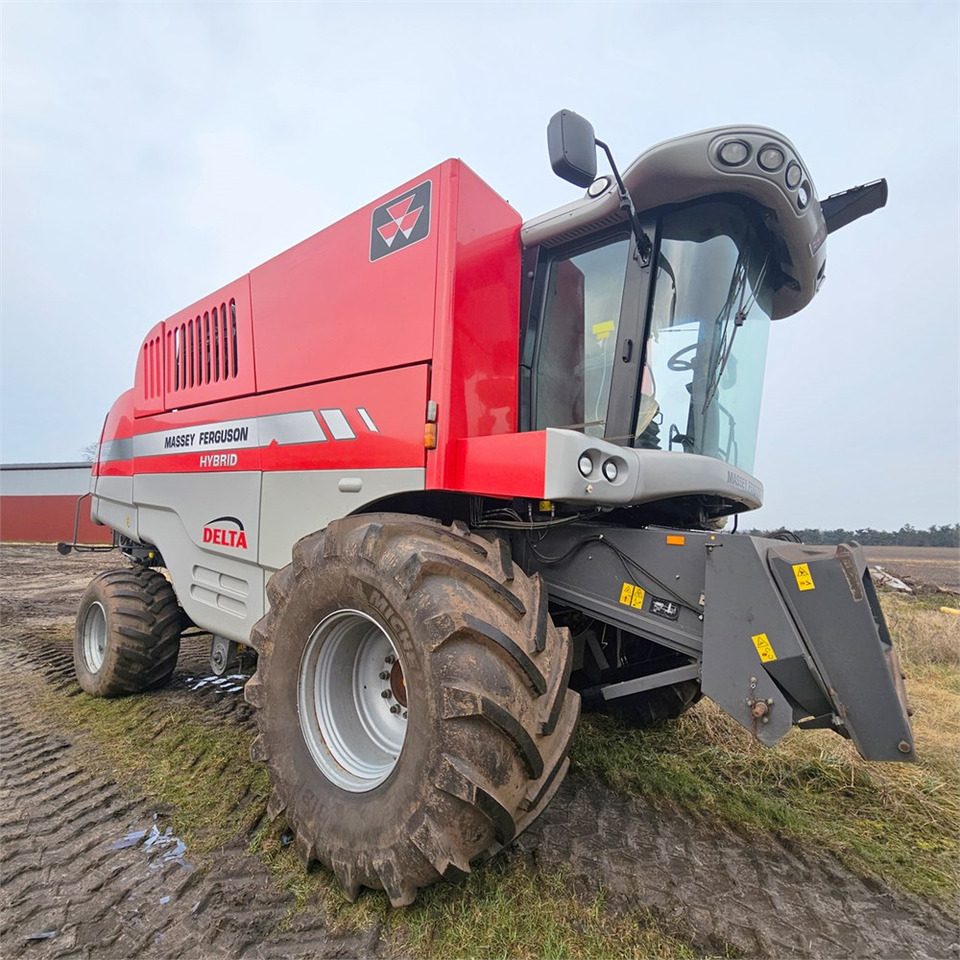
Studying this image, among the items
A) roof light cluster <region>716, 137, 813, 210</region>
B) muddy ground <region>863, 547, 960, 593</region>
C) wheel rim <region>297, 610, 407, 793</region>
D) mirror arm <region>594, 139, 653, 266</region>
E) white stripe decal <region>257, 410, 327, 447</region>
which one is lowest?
muddy ground <region>863, 547, 960, 593</region>

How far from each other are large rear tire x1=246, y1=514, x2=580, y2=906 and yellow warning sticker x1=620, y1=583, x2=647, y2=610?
0.36 meters

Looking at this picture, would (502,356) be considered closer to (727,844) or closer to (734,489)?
(734,489)

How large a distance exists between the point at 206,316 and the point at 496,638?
343cm

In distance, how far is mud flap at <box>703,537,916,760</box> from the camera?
1801mm

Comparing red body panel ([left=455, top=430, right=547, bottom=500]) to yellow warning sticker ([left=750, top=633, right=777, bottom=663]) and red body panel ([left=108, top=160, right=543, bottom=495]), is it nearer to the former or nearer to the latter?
red body panel ([left=108, top=160, right=543, bottom=495])

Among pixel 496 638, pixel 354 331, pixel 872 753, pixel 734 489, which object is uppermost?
pixel 354 331

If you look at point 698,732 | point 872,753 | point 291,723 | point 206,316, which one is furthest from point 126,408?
point 872,753

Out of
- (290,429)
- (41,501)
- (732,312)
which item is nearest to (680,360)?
(732,312)

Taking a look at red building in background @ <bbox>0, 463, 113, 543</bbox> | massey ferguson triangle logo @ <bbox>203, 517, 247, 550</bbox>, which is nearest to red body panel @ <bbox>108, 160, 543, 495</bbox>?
massey ferguson triangle logo @ <bbox>203, 517, 247, 550</bbox>

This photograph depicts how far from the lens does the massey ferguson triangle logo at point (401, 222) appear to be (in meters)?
2.59

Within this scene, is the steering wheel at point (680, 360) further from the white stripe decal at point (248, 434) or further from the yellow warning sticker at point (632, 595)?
the white stripe decal at point (248, 434)

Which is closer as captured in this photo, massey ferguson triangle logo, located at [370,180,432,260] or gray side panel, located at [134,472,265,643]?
massey ferguson triangle logo, located at [370,180,432,260]

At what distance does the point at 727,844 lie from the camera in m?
2.42

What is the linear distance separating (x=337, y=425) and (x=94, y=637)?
3.44 meters
